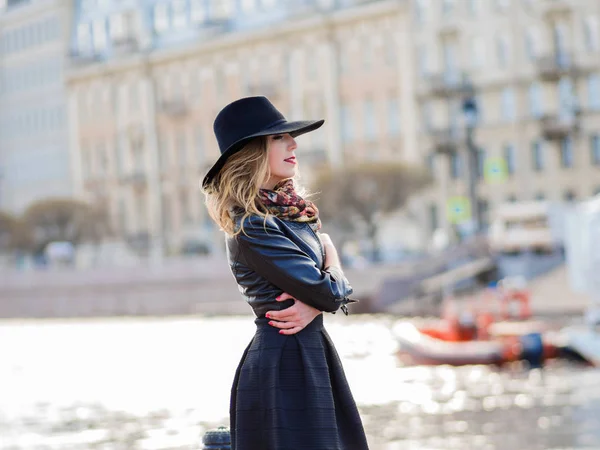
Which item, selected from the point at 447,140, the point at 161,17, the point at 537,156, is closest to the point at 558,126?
the point at 537,156

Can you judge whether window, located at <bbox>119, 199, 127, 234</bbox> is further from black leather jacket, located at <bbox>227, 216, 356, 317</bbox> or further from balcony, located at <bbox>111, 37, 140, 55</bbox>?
black leather jacket, located at <bbox>227, 216, 356, 317</bbox>

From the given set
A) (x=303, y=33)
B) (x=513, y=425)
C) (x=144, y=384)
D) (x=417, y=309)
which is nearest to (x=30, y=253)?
(x=303, y=33)

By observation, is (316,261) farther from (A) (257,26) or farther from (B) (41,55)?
(B) (41,55)

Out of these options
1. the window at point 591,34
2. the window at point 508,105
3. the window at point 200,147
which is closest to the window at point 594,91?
the window at point 591,34

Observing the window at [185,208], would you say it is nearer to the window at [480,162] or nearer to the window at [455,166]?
the window at [455,166]

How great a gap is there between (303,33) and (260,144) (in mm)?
70078

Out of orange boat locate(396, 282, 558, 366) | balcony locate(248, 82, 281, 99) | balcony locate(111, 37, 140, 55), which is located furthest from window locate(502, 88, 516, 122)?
orange boat locate(396, 282, 558, 366)

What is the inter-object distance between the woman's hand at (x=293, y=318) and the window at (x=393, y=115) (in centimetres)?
6545

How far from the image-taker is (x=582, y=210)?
2903 centimetres

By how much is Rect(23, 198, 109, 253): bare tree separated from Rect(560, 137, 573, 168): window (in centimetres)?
2676

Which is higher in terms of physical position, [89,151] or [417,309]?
[89,151]

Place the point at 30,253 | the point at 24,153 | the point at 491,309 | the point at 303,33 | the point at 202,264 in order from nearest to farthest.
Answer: the point at 491,309
the point at 202,264
the point at 303,33
the point at 30,253
the point at 24,153

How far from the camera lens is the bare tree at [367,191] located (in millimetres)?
61594

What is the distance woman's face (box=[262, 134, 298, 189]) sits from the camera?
17.9ft
